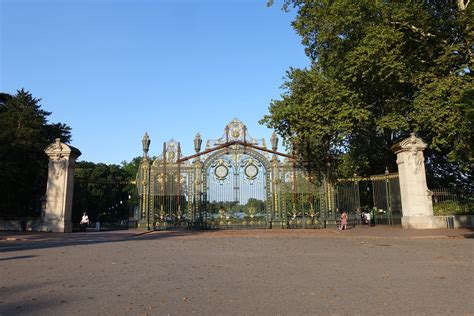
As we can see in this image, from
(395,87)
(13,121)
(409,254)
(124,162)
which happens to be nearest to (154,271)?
(409,254)

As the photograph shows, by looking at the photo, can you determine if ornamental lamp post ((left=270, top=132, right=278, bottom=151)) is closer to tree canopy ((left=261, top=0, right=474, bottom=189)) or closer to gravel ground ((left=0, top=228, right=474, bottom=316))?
tree canopy ((left=261, top=0, right=474, bottom=189))

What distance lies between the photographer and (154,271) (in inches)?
302

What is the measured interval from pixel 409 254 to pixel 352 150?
1368 centimetres

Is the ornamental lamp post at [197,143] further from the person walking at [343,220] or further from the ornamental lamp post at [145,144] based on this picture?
→ the person walking at [343,220]

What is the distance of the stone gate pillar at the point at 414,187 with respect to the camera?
1875 cm

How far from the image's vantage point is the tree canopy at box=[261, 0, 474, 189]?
16.7 m

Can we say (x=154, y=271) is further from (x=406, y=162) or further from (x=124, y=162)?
(x=124, y=162)

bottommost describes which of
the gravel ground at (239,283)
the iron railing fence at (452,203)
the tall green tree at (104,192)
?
the gravel ground at (239,283)

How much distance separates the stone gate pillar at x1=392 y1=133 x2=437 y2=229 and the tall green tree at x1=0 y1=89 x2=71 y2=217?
62.0 ft

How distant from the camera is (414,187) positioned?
19078mm

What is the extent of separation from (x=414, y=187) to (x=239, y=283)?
15217 mm

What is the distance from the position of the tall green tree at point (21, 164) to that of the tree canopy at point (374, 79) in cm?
1384

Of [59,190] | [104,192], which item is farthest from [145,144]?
[104,192]

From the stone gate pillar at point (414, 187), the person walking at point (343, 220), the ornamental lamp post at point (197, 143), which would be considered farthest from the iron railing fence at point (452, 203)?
the ornamental lamp post at point (197, 143)
